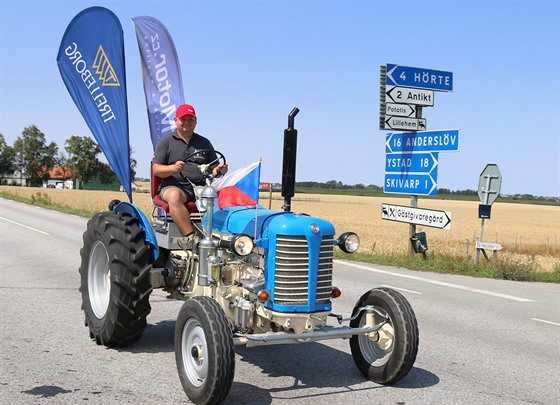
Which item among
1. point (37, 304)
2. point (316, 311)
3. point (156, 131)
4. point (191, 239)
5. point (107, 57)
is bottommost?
point (37, 304)

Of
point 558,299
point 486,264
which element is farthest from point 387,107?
point 558,299

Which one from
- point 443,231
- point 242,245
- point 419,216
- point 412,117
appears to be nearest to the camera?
point 242,245

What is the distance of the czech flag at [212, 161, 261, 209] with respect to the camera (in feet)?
16.9

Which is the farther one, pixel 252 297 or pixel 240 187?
pixel 240 187

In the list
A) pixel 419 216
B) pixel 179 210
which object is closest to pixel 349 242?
pixel 179 210

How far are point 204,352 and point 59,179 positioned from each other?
131569mm

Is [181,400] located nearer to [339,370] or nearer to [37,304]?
[339,370]

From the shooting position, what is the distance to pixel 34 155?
112m

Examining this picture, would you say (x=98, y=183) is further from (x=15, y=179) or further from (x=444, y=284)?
(x=444, y=284)

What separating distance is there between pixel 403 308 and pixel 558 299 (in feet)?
20.6

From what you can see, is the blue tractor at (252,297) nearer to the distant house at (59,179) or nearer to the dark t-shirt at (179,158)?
the dark t-shirt at (179,158)

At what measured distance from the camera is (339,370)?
195 inches

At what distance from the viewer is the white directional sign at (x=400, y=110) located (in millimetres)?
13164

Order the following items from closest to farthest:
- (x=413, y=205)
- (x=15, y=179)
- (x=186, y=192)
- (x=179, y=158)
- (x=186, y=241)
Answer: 1. (x=186, y=241)
2. (x=186, y=192)
3. (x=179, y=158)
4. (x=413, y=205)
5. (x=15, y=179)
